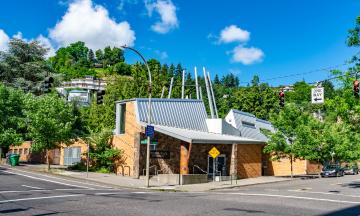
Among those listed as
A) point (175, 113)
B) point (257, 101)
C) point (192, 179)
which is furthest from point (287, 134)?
point (257, 101)

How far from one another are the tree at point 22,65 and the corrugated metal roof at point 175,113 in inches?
1047

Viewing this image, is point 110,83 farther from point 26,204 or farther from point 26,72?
point 26,204

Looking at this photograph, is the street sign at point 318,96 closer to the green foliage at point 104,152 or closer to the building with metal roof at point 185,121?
the building with metal roof at point 185,121

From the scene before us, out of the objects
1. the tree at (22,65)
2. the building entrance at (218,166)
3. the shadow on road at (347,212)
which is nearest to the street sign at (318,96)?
the shadow on road at (347,212)

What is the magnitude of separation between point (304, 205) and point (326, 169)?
32.9 meters

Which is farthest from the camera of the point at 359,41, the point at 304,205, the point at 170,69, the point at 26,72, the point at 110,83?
the point at 170,69

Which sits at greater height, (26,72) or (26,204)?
(26,72)

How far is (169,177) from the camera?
30.2 m

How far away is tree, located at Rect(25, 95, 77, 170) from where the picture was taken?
3591 centimetres

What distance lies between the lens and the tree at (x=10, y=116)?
43.9 metres

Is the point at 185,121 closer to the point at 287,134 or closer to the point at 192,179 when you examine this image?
the point at 192,179

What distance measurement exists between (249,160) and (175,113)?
8.67 m

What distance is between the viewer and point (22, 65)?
58688 mm

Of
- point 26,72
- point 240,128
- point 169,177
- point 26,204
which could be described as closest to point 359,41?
point 169,177
